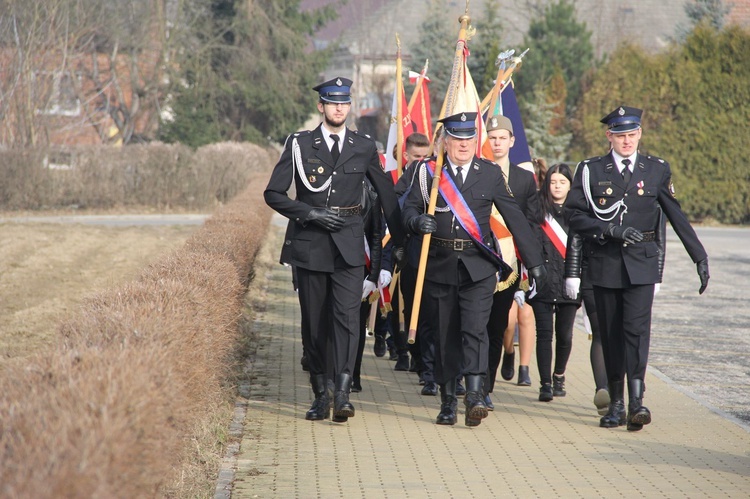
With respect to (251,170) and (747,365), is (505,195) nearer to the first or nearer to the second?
(747,365)

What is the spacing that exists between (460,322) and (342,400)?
3.04 feet

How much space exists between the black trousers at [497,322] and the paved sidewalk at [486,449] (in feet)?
0.97

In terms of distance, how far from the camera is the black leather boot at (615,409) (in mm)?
7582

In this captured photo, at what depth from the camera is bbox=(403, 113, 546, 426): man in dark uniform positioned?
291 inches

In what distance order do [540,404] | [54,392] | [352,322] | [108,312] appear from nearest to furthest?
1. [54,392]
2. [108,312]
3. [352,322]
4. [540,404]

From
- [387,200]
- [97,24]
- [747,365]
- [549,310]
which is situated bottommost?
[747,365]

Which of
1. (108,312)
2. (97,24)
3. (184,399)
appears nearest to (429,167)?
(108,312)

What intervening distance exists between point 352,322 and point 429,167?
3.80ft

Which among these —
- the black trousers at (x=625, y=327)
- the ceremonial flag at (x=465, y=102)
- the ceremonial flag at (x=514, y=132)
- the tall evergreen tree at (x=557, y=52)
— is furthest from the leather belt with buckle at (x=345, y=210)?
the tall evergreen tree at (x=557, y=52)

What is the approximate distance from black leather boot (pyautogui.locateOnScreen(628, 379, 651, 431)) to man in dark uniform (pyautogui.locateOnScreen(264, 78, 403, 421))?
181 centimetres

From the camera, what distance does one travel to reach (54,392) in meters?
3.57

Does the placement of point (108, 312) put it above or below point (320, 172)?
below

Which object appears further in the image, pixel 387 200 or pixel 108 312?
pixel 387 200

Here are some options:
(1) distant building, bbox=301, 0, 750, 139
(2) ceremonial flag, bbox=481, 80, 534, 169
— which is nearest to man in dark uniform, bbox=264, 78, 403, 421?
(2) ceremonial flag, bbox=481, 80, 534, 169
